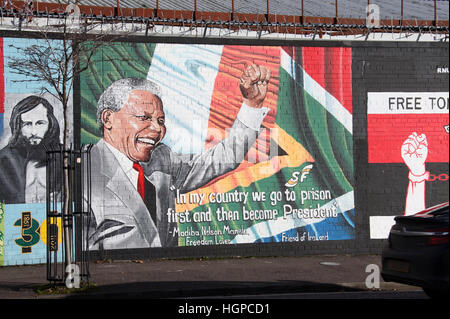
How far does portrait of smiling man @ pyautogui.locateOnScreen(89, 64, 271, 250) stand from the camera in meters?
13.8

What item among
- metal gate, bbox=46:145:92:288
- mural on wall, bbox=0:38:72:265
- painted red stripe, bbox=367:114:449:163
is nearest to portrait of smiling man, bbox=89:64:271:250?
metal gate, bbox=46:145:92:288

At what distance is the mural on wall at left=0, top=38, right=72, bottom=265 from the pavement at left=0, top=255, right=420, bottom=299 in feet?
1.90

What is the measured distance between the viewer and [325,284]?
35.4 ft

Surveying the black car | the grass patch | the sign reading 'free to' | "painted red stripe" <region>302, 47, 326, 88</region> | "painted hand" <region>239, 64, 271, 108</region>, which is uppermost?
"painted red stripe" <region>302, 47, 326, 88</region>

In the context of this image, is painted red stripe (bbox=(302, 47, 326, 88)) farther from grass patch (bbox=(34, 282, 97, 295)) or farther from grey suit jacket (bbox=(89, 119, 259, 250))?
grass patch (bbox=(34, 282, 97, 295))

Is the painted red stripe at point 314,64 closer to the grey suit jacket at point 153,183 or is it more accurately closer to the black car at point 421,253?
the grey suit jacket at point 153,183

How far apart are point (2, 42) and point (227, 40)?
5.17m

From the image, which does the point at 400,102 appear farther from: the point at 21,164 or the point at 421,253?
the point at 21,164

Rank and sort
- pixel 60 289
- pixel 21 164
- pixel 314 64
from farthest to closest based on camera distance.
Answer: pixel 314 64 → pixel 21 164 → pixel 60 289

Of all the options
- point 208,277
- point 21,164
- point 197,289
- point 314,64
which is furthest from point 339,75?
point 21,164

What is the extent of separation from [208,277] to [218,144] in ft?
12.6

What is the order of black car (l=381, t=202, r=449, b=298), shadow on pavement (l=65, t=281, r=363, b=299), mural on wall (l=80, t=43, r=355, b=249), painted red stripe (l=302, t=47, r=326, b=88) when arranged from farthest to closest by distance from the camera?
painted red stripe (l=302, t=47, r=326, b=88) → mural on wall (l=80, t=43, r=355, b=249) → shadow on pavement (l=65, t=281, r=363, b=299) → black car (l=381, t=202, r=449, b=298)

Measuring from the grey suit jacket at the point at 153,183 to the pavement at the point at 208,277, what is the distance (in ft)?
1.98

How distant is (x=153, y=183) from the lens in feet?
46.2
